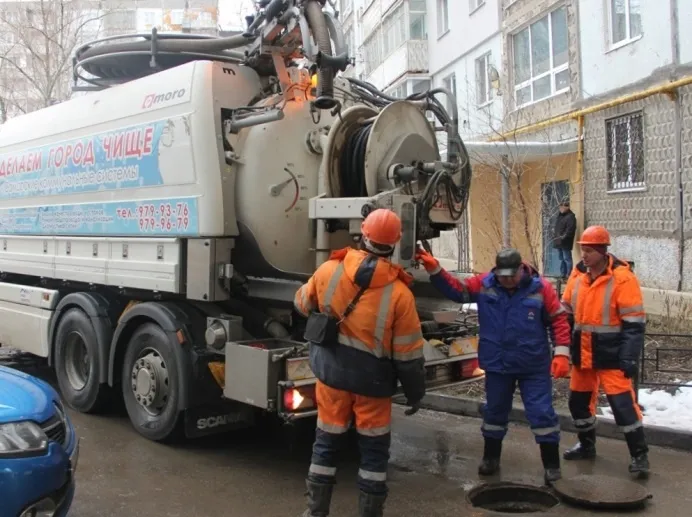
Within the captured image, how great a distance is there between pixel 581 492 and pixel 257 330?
260 cm

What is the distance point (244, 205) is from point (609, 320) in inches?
108

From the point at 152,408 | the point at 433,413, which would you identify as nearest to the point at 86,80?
the point at 152,408

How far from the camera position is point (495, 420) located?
4.95m

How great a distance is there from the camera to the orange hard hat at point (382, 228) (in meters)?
3.91

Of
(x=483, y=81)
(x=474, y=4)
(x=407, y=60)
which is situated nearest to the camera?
(x=483, y=81)

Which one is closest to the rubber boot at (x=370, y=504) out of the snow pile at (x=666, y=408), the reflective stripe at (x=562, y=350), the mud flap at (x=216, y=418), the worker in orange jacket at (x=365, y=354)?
the worker in orange jacket at (x=365, y=354)

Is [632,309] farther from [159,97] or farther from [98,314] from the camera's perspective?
[98,314]

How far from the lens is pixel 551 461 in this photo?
475 cm

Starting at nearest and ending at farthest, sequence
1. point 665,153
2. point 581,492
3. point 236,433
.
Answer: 1. point 581,492
2. point 236,433
3. point 665,153

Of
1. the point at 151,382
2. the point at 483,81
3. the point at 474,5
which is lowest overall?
the point at 151,382

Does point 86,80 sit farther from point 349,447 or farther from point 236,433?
point 349,447

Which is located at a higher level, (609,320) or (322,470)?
(609,320)

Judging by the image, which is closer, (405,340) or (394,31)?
(405,340)

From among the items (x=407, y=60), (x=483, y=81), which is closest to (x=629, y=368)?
(x=483, y=81)
